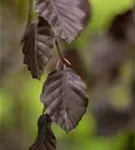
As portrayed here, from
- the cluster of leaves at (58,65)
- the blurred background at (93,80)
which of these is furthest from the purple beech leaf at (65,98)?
the blurred background at (93,80)

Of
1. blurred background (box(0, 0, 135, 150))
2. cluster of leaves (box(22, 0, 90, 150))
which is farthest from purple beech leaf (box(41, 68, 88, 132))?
blurred background (box(0, 0, 135, 150))

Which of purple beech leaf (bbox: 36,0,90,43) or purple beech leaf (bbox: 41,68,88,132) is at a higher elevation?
purple beech leaf (bbox: 36,0,90,43)

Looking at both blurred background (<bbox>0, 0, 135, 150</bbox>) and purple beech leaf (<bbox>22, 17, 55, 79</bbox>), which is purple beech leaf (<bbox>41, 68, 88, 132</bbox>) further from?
blurred background (<bbox>0, 0, 135, 150</bbox>)

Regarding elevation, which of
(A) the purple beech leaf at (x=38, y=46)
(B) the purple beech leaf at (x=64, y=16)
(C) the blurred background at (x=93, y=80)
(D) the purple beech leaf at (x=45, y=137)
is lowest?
(C) the blurred background at (x=93, y=80)

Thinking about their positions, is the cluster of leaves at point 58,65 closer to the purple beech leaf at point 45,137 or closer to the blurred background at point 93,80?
the purple beech leaf at point 45,137

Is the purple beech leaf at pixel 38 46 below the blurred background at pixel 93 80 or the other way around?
the other way around

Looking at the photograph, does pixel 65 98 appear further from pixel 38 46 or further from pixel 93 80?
pixel 93 80
